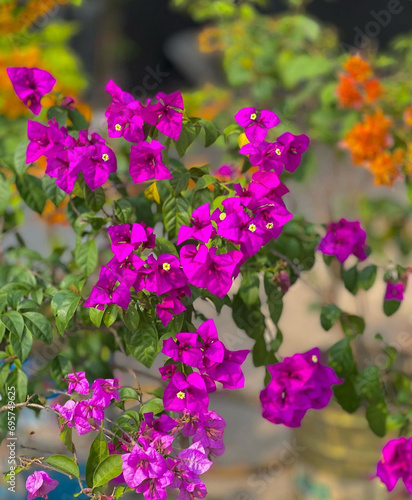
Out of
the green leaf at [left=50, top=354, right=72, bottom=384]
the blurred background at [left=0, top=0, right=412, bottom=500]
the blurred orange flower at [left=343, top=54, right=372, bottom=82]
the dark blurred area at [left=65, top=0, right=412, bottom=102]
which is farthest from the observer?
the dark blurred area at [left=65, top=0, right=412, bottom=102]

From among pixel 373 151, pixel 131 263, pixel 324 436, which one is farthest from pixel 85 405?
pixel 324 436

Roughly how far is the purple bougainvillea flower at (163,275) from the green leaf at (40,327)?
16 centimetres

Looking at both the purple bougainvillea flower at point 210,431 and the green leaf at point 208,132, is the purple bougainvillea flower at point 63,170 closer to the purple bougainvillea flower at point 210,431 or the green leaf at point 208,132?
the green leaf at point 208,132

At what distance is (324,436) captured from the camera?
1710 millimetres

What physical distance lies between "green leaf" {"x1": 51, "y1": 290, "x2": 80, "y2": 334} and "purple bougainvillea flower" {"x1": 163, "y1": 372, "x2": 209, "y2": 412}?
0.46ft

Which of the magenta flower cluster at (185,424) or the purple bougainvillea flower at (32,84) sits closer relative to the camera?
the magenta flower cluster at (185,424)

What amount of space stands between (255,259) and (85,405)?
1.08 feet

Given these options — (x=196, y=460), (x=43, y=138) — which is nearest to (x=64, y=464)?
(x=196, y=460)

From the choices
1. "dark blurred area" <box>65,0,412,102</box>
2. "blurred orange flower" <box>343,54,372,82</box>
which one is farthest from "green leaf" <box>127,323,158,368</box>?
"dark blurred area" <box>65,0,412,102</box>

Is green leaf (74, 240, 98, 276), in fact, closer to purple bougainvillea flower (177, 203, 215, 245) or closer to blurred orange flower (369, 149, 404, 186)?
purple bougainvillea flower (177, 203, 215, 245)

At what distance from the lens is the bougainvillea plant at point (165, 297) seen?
29.9 inches

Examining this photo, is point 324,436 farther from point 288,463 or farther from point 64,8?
point 64,8

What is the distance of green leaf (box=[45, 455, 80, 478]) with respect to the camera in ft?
2.46

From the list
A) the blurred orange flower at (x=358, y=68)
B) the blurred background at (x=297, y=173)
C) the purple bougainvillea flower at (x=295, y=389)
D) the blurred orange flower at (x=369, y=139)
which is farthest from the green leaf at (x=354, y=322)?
the blurred orange flower at (x=358, y=68)
